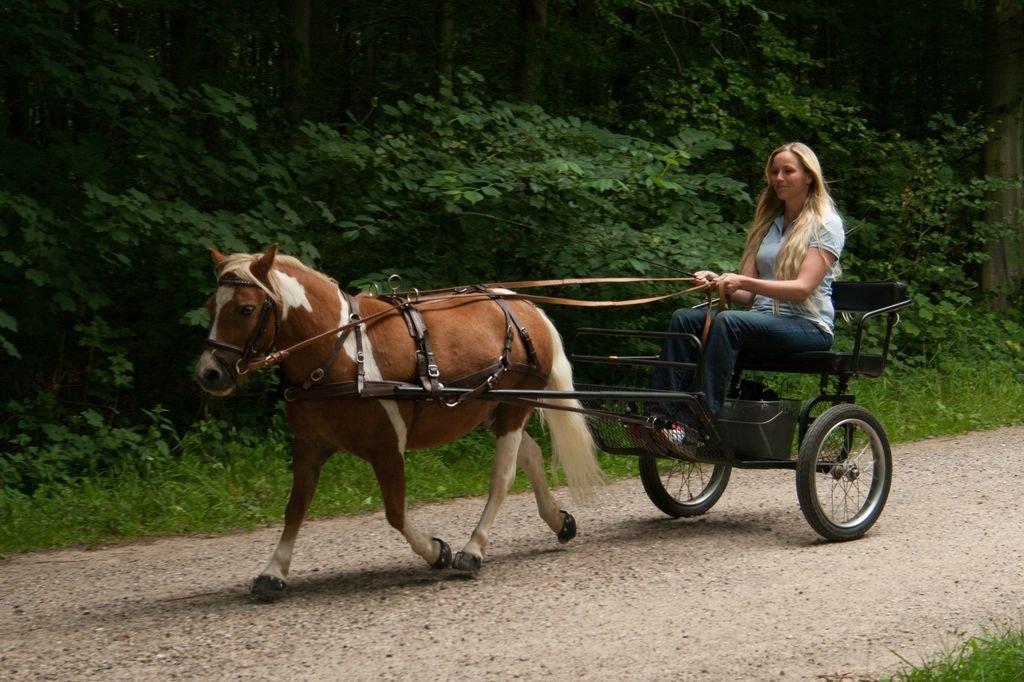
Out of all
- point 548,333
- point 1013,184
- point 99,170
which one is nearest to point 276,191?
point 99,170

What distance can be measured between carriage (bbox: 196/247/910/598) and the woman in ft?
0.33

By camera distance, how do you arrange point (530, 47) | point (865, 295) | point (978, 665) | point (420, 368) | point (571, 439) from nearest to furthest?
point (978, 665)
point (420, 368)
point (571, 439)
point (865, 295)
point (530, 47)

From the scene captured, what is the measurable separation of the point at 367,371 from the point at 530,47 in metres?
6.51

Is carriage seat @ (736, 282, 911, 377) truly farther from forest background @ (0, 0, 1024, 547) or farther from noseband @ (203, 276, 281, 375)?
noseband @ (203, 276, 281, 375)

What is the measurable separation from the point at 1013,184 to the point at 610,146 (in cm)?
628

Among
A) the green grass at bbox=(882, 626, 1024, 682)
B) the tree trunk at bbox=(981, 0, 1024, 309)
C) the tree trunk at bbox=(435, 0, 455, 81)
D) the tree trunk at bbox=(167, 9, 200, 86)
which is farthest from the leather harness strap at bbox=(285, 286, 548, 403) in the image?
the tree trunk at bbox=(981, 0, 1024, 309)

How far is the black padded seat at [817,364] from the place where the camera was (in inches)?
239

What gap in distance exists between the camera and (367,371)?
16.9 ft

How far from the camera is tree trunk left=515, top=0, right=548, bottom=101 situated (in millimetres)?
10930

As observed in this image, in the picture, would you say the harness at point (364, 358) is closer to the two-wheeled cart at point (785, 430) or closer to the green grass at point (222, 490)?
the two-wheeled cart at point (785, 430)

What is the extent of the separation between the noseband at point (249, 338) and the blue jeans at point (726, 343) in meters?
2.15

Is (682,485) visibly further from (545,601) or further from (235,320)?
(235,320)

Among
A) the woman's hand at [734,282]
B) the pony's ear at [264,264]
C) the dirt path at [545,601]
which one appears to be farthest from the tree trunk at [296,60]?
the pony's ear at [264,264]

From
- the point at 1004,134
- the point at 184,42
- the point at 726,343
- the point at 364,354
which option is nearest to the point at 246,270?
the point at 364,354
